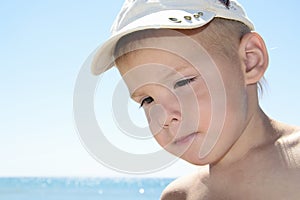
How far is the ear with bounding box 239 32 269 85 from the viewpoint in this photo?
4.37ft

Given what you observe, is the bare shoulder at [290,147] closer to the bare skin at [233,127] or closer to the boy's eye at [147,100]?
the bare skin at [233,127]

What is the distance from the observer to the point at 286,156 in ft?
4.24

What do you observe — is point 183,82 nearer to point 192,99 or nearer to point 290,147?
point 192,99

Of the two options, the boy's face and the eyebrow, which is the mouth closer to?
the boy's face

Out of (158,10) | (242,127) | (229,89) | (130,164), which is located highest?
(158,10)

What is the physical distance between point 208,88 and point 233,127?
0.39 ft

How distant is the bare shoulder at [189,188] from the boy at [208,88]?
78mm

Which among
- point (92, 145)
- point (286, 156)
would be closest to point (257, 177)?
point (286, 156)

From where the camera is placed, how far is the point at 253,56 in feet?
4.43

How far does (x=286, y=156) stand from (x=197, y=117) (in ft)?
0.79

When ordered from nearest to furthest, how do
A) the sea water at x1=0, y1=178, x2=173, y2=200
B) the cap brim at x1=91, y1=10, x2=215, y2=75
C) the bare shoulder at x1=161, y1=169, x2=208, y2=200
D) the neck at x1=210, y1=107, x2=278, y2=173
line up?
the cap brim at x1=91, y1=10, x2=215, y2=75 → the neck at x1=210, y1=107, x2=278, y2=173 → the bare shoulder at x1=161, y1=169, x2=208, y2=200 → the sea water at x1=0, y1=178, x2=173, y2=200

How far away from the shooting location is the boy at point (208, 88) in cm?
125

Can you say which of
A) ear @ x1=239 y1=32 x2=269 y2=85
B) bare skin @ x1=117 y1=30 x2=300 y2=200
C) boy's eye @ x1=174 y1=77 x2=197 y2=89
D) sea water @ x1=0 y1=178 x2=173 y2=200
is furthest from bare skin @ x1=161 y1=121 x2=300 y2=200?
sea water @ x1=0 y1=178 x2=173 y2=200

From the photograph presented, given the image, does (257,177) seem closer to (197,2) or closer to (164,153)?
(164,153)
